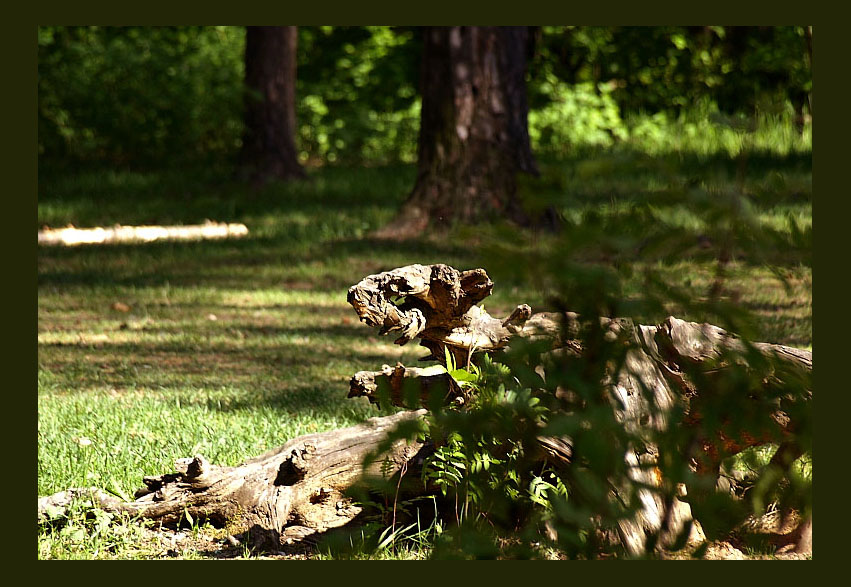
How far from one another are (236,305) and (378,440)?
18.1 ft

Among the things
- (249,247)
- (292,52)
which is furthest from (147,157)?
(249,247)

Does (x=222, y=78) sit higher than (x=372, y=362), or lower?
higher

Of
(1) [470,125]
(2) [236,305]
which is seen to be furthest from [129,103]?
(2) [236,305]

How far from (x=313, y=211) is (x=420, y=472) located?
31.9 feet

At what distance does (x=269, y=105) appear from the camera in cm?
1546

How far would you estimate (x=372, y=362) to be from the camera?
687 cm

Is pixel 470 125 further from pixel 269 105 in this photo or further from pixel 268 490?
pixel 268 490

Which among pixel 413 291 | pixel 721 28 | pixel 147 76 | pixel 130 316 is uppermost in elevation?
pixel 721 28

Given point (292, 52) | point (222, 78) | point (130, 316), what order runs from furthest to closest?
point (222, 78) < point (292, 52) < point (130, 316)

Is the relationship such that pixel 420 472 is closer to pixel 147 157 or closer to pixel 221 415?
pixel 221 415

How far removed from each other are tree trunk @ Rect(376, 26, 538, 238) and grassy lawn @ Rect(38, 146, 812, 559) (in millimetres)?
571

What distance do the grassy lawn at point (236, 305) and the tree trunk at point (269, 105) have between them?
2.14 feet

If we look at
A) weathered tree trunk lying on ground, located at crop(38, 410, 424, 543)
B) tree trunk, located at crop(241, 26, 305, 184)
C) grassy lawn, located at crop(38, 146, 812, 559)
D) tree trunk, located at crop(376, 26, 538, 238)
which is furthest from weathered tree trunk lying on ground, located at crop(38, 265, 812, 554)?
tree trunk, located at crop(241, 26, 305, 184)

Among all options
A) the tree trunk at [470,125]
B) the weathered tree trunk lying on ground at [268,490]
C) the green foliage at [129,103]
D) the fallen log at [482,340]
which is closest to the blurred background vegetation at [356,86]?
the green foliage at [129,103]
